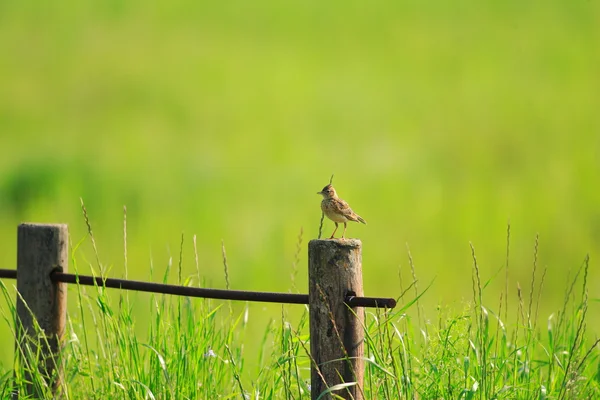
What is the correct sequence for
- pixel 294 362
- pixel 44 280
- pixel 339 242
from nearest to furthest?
pixel 339 242 → pixel 294 362 → pixel 44 280

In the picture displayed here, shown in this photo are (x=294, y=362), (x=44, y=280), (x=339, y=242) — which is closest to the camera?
(x=339, y=242)

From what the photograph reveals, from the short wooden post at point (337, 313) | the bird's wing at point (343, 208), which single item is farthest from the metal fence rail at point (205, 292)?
the bird's wing at point (343, 208)

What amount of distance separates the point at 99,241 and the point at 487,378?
28.0 feet

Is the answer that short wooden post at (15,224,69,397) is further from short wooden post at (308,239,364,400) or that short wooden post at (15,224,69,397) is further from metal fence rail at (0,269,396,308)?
short wooden post at (308,239,364,400)

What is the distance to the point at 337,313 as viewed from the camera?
3.08 meters

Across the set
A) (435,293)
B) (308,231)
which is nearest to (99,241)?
(308,231)

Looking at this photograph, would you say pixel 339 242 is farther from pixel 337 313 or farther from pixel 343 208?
pixel 343 208

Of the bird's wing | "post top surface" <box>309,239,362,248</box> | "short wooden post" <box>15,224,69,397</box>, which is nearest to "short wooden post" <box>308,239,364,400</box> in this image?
"post top surface" <box>309,239,362,248</box>

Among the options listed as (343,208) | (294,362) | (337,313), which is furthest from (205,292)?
(343,208)

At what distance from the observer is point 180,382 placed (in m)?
3.55

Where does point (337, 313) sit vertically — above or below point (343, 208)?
below

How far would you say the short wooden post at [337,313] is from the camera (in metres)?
3.07

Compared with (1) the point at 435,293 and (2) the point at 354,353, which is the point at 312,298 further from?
(1) the point at 435,293

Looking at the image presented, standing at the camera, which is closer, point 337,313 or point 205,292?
point 337,313
